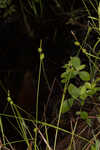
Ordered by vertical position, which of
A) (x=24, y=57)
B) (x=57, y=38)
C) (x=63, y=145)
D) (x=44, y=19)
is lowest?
(x=63, y=145)

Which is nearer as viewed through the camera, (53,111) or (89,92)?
(89,92)

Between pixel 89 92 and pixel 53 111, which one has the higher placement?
pixel 89 92

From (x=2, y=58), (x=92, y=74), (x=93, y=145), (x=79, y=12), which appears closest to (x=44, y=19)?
(x=79, y=12)

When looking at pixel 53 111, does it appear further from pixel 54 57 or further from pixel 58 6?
pixel 58 6

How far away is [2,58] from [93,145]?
127 centimetres

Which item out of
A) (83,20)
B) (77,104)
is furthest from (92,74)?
(83,20)

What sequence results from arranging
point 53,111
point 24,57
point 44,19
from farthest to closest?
1. point 24,57
2. point 44,19
3. point 53,111

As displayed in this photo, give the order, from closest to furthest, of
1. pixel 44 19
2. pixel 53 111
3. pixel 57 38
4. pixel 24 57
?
pixel 53 111 → pixel 57 38 → pixel 44 19 → pixel 24 57

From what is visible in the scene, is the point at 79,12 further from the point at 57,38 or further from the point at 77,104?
the point at 77,104

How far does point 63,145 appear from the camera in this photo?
44.1 inches

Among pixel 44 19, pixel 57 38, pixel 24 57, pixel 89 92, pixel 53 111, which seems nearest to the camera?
pixel 89 92

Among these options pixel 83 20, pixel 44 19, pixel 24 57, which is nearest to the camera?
pixel 83 20

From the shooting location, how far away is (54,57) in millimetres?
1649

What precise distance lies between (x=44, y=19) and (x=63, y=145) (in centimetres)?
100
